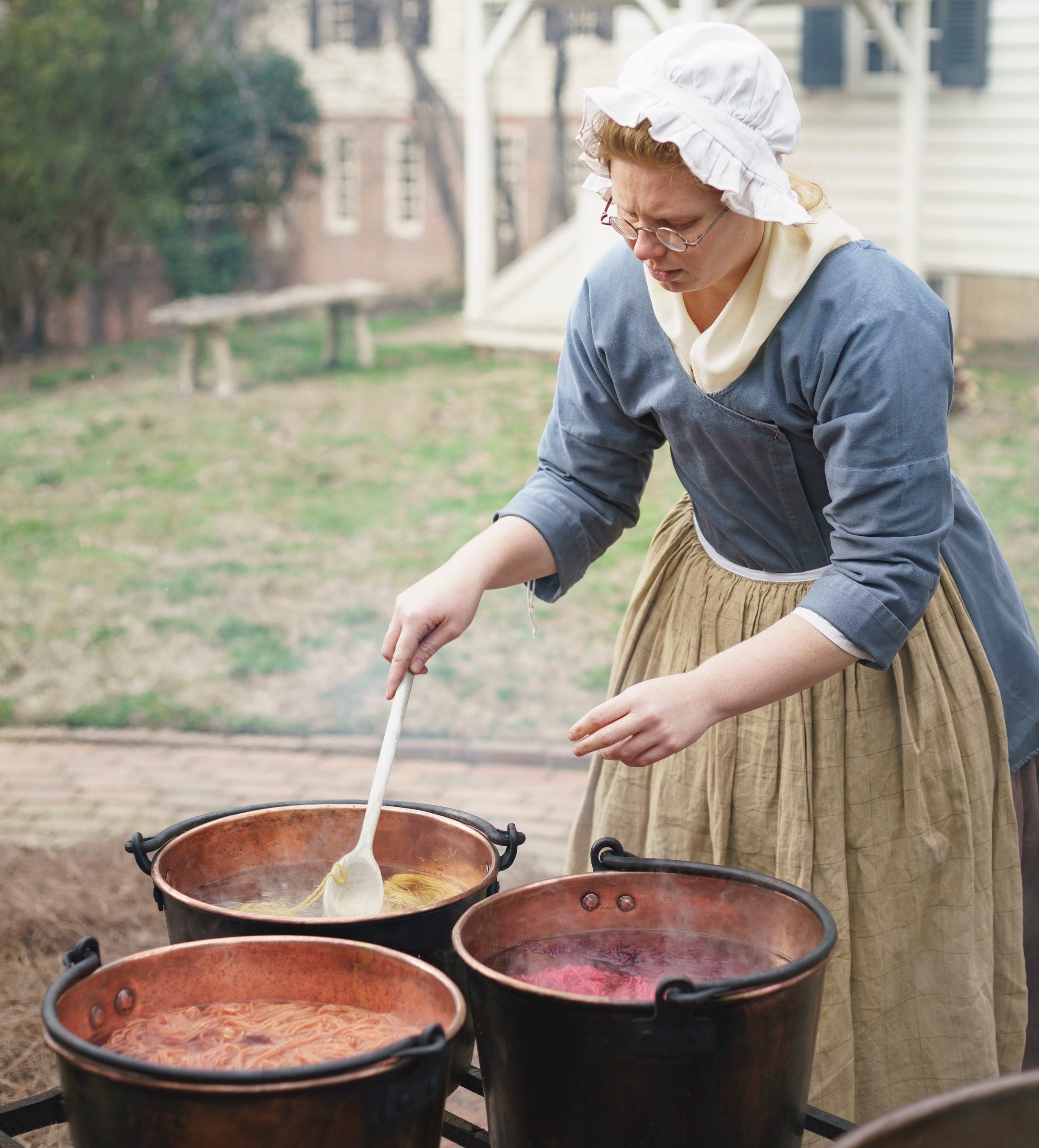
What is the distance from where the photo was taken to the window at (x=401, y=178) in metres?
17.0

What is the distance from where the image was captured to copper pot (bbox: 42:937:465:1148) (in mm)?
1347

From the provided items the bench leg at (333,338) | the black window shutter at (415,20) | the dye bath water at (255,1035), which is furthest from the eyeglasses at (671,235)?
the black window shutter at (415,20)

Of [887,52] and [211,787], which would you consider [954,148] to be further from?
[211,787]

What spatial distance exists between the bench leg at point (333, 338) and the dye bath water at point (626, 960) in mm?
9685

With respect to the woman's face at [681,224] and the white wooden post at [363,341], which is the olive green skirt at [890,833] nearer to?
the woman's face at [681,224]

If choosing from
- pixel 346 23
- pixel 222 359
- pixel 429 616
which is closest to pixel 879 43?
pixel 222 359

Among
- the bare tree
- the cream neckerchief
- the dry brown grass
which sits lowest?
the dry brown grass

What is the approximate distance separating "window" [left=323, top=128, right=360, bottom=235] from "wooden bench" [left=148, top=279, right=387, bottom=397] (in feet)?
19.9

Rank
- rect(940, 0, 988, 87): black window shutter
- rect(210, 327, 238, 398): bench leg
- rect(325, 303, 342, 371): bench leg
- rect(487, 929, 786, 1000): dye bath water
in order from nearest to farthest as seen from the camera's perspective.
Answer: rect(487, 929, 786, 1000): dye bath water
rect(940, 0, 988, 87): black window shutter
rect(210, 327, 238, 398): bench leg
rect(325, 303, 342, 371): bench leg

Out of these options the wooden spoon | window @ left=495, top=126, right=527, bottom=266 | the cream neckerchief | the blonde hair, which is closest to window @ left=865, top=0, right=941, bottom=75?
window @ left=495, top=126, right=527, bottom=266

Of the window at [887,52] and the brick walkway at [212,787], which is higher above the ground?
the window at [887,52]

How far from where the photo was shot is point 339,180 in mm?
17594

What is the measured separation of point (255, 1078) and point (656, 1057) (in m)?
0.45

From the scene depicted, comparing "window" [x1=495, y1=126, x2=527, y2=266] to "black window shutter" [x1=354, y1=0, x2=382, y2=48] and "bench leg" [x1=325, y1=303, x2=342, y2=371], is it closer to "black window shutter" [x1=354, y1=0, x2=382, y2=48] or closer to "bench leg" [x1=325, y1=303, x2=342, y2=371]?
"black window shutter" [x1=354, y1=0, x2=382, y2=48]
